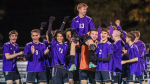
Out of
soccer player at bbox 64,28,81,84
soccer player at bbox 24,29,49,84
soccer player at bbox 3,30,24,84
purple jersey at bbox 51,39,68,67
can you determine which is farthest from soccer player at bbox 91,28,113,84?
soccer player at bbox 3,30,24,84

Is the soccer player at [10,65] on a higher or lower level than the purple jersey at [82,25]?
lower

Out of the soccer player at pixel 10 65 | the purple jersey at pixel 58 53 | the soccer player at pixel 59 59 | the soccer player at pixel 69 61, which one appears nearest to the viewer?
the soccer player at pixel 59 59

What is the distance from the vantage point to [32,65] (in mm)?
9438

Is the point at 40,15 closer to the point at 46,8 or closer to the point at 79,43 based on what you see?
the point at 46,8

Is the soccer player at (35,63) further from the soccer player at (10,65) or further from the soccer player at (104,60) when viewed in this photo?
the soccer player at (104,60)

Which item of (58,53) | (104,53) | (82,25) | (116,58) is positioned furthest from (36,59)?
(116,58)

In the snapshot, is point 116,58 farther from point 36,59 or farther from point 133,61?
point 36,59

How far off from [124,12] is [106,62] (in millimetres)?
15048

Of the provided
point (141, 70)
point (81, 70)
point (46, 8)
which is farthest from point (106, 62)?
point (46, 8)

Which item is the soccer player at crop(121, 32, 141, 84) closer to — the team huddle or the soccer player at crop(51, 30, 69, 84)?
the team huddle

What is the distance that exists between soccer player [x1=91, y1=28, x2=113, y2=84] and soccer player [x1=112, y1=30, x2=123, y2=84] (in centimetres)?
56

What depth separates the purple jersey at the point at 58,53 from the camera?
9.22m

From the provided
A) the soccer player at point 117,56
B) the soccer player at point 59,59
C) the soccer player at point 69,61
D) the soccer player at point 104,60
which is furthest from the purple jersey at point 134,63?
the soccer player at point 59,59

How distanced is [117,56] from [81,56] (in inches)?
41.2
